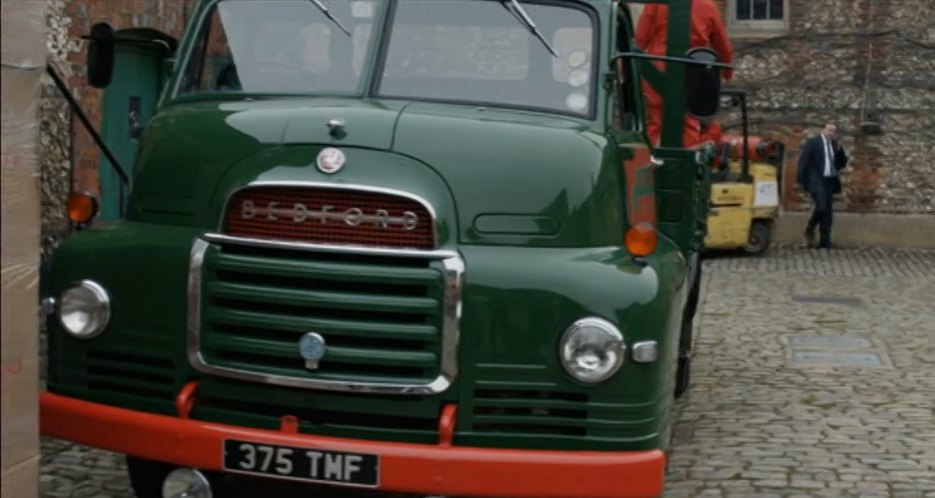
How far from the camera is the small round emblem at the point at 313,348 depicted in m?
5.56

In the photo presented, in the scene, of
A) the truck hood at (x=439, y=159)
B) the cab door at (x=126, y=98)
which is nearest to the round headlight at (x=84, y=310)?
the truck hood at (x=439, y=159)

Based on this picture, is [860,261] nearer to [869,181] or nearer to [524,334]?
[869,181]

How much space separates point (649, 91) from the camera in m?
8.57

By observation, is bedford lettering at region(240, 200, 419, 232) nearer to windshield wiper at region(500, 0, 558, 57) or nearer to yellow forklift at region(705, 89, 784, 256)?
windshield wiper at region(500, 0, 558, 57)

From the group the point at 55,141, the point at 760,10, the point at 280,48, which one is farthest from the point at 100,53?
the point at 760,10

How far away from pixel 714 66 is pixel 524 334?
75.8 inches

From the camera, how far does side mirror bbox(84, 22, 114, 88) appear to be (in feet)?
23.3

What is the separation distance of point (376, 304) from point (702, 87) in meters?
2.18

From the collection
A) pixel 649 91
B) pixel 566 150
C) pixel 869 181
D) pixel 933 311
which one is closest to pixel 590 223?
pixel 566 150

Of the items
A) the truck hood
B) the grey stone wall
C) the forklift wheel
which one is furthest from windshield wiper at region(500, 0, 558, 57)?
the forklift wheel

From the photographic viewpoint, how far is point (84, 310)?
5863mm

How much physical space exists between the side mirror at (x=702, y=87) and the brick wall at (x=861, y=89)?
18.2 meters

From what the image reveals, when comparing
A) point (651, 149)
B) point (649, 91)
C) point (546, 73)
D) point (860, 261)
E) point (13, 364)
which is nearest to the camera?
point (13, 364)

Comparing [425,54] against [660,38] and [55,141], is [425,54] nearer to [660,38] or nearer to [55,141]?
[660,38]
